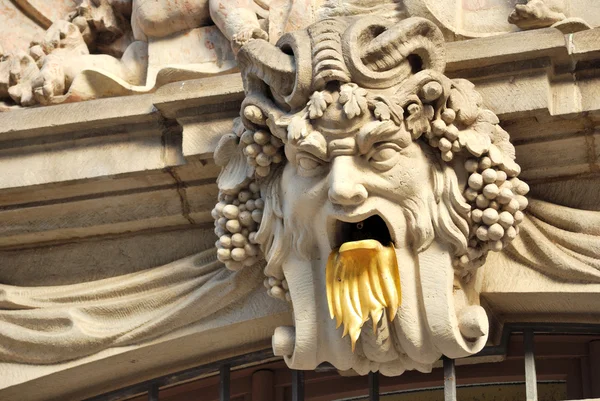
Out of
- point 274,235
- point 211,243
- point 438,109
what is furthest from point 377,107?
point 211,243

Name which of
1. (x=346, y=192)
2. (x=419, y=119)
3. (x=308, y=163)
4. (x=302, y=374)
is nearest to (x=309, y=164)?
(x=308, y=163)

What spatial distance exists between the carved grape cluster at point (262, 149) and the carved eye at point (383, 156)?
247 mm

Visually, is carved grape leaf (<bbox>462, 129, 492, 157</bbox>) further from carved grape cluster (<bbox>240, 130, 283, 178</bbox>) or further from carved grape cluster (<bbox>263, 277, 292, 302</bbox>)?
carved grape cluster (<bbox>263, 277, 292, 302</bbox>)

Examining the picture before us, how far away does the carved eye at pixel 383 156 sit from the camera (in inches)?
158

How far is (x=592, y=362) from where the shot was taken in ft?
14.7

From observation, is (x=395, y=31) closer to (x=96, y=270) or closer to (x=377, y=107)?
(x=377, y=107)

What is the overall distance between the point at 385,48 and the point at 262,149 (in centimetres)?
36

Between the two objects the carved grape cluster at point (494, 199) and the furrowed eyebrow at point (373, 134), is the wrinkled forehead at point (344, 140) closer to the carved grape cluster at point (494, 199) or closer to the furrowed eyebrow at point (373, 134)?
the furrowed eyebrow at point (373, 134)

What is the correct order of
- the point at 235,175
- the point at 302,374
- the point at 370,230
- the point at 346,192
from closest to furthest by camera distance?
the point at 346,192 → the point at 370,230 → the point at 235,175 → the point at 302,374

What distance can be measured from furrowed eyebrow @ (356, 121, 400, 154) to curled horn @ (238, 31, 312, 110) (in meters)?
0.17

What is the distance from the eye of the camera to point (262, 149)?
4.17m

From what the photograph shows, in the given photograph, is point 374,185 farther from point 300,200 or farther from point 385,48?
point 385,48

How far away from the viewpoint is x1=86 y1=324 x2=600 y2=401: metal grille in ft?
14.4

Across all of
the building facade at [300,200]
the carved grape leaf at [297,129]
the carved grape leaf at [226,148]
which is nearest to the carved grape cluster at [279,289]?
the building facade at [300,200]
